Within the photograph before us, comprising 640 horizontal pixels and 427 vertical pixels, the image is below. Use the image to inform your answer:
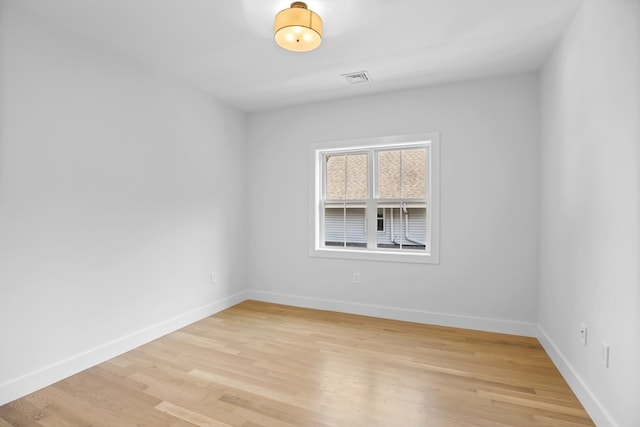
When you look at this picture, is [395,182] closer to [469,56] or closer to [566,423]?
[469,56]

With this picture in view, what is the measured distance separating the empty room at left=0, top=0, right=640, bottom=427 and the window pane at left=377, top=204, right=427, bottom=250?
3 cm

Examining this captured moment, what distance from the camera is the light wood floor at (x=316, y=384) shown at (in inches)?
75.4

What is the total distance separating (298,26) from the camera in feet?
6.86

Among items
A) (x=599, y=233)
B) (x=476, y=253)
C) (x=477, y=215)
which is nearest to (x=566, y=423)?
(x=599, y=233)

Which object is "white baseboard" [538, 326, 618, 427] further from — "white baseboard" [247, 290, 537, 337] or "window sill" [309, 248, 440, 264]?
"window sill" [309, 248, 440, 264]

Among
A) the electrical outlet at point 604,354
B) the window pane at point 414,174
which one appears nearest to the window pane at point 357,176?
the window pane at point 414,174

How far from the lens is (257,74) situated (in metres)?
3.23

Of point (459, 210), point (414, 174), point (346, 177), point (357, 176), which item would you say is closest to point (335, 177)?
point (346, 177)

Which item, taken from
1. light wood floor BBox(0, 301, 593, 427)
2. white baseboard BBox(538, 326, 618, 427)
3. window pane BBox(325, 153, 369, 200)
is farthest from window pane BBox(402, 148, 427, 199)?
white baseboard BBox(538, 326, 618, 427)

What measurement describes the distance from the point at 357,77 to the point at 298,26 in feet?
4.32

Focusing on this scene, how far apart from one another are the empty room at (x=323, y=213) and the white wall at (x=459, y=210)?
0.07ft

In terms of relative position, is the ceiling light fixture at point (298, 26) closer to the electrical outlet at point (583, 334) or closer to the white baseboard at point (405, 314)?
the electrical outlet at point (583, 334)

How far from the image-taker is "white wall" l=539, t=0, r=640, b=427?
61.6 inches

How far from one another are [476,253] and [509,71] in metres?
1.88
